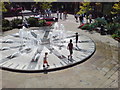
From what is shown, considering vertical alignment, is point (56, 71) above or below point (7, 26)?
below

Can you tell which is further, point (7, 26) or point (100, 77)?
point (7, 26)

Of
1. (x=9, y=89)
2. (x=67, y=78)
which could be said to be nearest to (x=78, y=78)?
(x=67, y=78)

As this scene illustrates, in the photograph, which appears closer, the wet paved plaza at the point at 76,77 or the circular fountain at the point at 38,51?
the wet paved plaza at the point at 76,77

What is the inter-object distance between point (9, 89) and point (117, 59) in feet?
29.6

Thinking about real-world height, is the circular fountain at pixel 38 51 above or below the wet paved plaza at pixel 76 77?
above

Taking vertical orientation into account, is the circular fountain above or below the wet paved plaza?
above

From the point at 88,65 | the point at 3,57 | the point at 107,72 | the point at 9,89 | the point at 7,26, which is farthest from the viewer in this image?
the point at 7,26

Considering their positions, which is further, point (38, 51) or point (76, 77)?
point (38, 51)

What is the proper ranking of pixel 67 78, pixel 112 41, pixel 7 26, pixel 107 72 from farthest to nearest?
pixel 7 26
pixel 112 41
pixel 107 72
pixel 67 78

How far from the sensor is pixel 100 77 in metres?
10.7

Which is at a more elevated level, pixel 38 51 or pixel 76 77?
pixel 38 51

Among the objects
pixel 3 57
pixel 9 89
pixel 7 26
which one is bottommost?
pixel 9 89

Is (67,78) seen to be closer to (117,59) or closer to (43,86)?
(43,86)

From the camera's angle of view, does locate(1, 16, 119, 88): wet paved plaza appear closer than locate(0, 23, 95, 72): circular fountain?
Yes
